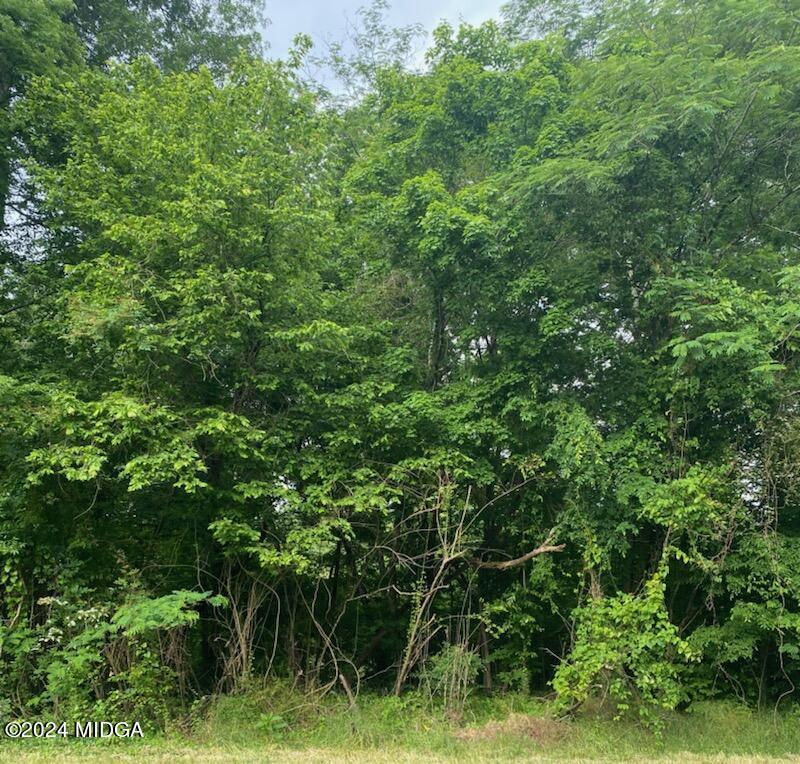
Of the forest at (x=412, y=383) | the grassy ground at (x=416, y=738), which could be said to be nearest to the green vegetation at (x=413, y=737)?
the grassy ground at (x=416, y=738)

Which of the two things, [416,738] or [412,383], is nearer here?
[416,738]

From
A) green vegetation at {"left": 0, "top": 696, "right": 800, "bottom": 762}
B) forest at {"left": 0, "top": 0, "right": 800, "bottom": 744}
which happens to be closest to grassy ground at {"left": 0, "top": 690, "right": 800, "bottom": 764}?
green vegetation at {"left": 0, "top": 696, "right": 800, "bottom": 762}

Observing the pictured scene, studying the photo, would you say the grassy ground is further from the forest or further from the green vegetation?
the forest

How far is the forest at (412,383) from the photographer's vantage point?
20.6 feet

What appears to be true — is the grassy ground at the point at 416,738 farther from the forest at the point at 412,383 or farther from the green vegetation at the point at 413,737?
the forest at the point at 412,383

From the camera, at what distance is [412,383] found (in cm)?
838

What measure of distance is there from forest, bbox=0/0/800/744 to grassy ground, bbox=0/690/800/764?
0.97 feet

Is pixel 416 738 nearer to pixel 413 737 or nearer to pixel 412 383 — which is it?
pixel 413 737

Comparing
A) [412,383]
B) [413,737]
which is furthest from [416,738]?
[412,383]

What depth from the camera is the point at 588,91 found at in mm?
7977

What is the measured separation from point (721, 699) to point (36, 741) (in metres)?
7.73

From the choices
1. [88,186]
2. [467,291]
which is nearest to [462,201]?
[467,291]

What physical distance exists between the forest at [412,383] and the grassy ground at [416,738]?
0.30m

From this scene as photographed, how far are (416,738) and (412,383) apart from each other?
173 inches
